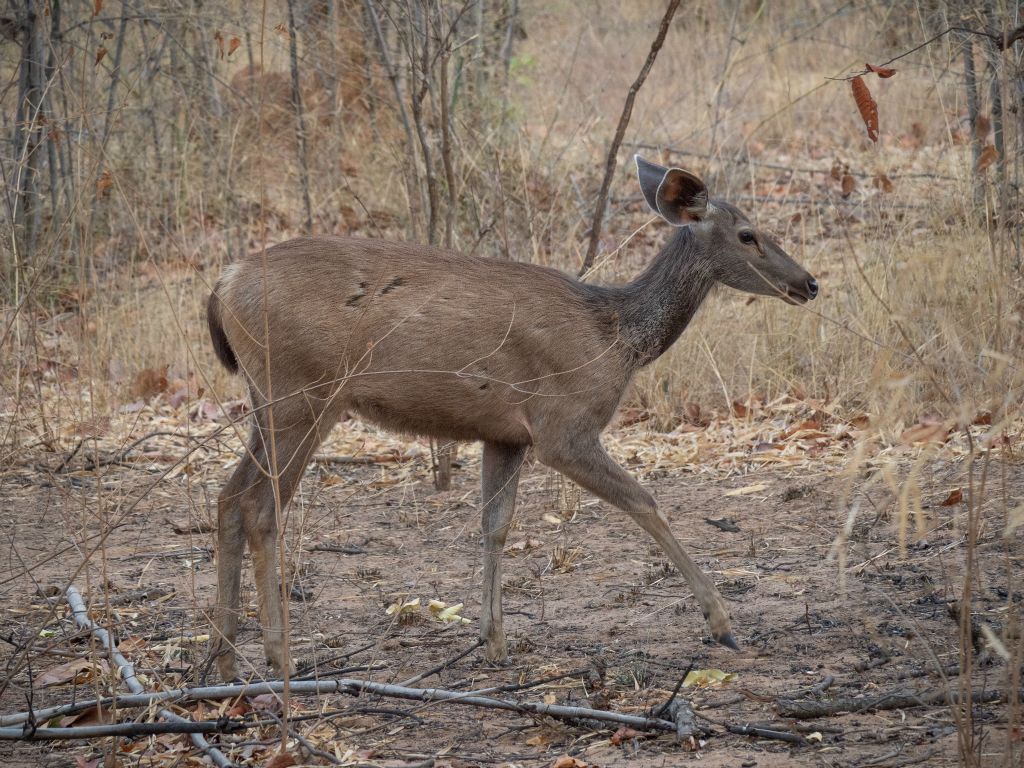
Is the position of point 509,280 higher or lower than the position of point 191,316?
higher

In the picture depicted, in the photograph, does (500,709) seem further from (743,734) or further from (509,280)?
(509,280)

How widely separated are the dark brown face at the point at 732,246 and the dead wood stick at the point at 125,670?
295 centimetres

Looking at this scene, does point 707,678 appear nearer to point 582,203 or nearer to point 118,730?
point 118,730

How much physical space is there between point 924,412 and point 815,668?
3.27 meters

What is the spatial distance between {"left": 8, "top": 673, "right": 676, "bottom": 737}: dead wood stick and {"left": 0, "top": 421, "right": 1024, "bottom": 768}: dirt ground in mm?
69

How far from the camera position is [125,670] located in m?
4.07

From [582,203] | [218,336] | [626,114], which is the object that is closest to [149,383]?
[582,203]

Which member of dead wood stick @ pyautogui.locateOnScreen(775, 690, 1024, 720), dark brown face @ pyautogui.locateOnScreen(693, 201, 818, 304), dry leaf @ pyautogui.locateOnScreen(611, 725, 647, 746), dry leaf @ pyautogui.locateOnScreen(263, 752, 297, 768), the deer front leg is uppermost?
dark brown face @ pyautogui.locateOnScreen(693, 201, 818, 304)

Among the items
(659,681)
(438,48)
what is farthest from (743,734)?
(438,48)

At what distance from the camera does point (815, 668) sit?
418 cm

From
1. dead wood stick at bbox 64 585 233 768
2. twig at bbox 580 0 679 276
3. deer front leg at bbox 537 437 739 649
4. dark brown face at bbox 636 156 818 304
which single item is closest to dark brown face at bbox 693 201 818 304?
dark brown face at bbox 636 156 818 304

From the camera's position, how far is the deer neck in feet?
17.8

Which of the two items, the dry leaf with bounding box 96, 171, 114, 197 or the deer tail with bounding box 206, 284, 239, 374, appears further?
the dry leaf with bounding box 96, 171, 114, 197

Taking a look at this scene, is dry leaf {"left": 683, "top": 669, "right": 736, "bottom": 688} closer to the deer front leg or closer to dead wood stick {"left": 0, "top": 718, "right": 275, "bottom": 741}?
the deer front leg
